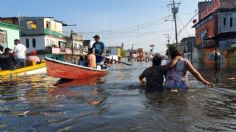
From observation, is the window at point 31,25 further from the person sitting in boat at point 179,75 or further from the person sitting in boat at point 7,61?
the person sitting in boat at point 179,75

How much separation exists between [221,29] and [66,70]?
37333 mm

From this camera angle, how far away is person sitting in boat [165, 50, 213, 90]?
8914mm

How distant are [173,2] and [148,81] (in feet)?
152

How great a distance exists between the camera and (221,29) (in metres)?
47.8

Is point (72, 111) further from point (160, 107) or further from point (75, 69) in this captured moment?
point (75, 69)

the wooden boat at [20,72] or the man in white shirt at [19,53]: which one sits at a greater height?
the man in white shirt at [19,53]

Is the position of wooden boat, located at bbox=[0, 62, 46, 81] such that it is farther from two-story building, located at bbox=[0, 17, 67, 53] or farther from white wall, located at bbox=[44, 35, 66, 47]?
white wall, located at bbox=[44, 35, 66, 47]

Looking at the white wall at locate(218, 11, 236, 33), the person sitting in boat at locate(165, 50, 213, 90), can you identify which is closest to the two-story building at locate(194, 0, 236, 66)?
the white wall at locate(218, 11, 236, 33)

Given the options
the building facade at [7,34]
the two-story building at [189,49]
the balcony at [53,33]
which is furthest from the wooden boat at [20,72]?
the two-story building at [189,49]

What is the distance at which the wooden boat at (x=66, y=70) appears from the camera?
13.5m

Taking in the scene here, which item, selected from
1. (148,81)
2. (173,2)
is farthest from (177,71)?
(173,2)

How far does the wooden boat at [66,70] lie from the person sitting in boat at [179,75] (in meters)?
5.54

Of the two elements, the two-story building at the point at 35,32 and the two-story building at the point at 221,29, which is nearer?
the two-story building at the point at 221,29

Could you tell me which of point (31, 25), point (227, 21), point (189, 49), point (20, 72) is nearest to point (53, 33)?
point (31, 25)
